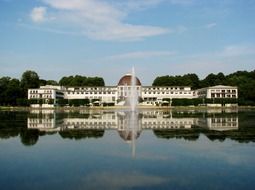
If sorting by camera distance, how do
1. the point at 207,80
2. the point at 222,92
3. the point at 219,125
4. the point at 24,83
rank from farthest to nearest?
the point at 207,80, the point at 24,83, the point at 222,92, the point at 219,125

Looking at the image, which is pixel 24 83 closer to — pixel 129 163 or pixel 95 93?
pixel 95 93

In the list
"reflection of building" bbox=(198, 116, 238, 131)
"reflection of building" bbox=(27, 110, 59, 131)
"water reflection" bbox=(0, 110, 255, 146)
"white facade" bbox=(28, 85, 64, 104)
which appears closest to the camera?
"water reflection" bbox=(0, 110, 255, 146)

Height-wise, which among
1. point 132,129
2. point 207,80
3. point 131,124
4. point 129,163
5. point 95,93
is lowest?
point 129,163

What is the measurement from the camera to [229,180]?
8250mm

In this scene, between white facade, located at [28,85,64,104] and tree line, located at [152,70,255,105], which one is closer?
white facade, located at [28,85,64,104]

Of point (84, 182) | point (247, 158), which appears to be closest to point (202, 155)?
point (247, 158)

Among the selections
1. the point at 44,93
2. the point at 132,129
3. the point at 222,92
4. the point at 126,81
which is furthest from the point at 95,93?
the point at 132,129

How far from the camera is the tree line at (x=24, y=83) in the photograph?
78.3 meters

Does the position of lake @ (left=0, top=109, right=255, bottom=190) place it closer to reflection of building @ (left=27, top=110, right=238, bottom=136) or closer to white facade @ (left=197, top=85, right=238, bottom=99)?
reflection of building @ (left=27, top=110, right=238, bottom=136)

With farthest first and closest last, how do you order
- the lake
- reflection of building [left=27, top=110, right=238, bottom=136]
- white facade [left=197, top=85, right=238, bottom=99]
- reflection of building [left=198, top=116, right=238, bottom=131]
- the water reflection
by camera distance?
white facade [left=197, top=85, right=238, bottom=99] < reflection of building [left=27, top=110, right=238, bottom=136] < reflection of building [left=198, top=116, right=238, bottom=131] < the water reflection < the lake

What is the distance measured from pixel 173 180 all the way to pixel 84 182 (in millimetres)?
2000

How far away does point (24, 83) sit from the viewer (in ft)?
301

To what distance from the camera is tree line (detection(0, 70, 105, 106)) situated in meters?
78.3

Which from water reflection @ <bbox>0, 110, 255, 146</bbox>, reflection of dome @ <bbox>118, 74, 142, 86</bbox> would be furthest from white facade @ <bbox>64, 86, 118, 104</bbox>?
water reflection @ <bbox>0, 110, 255, 146</bbox>
